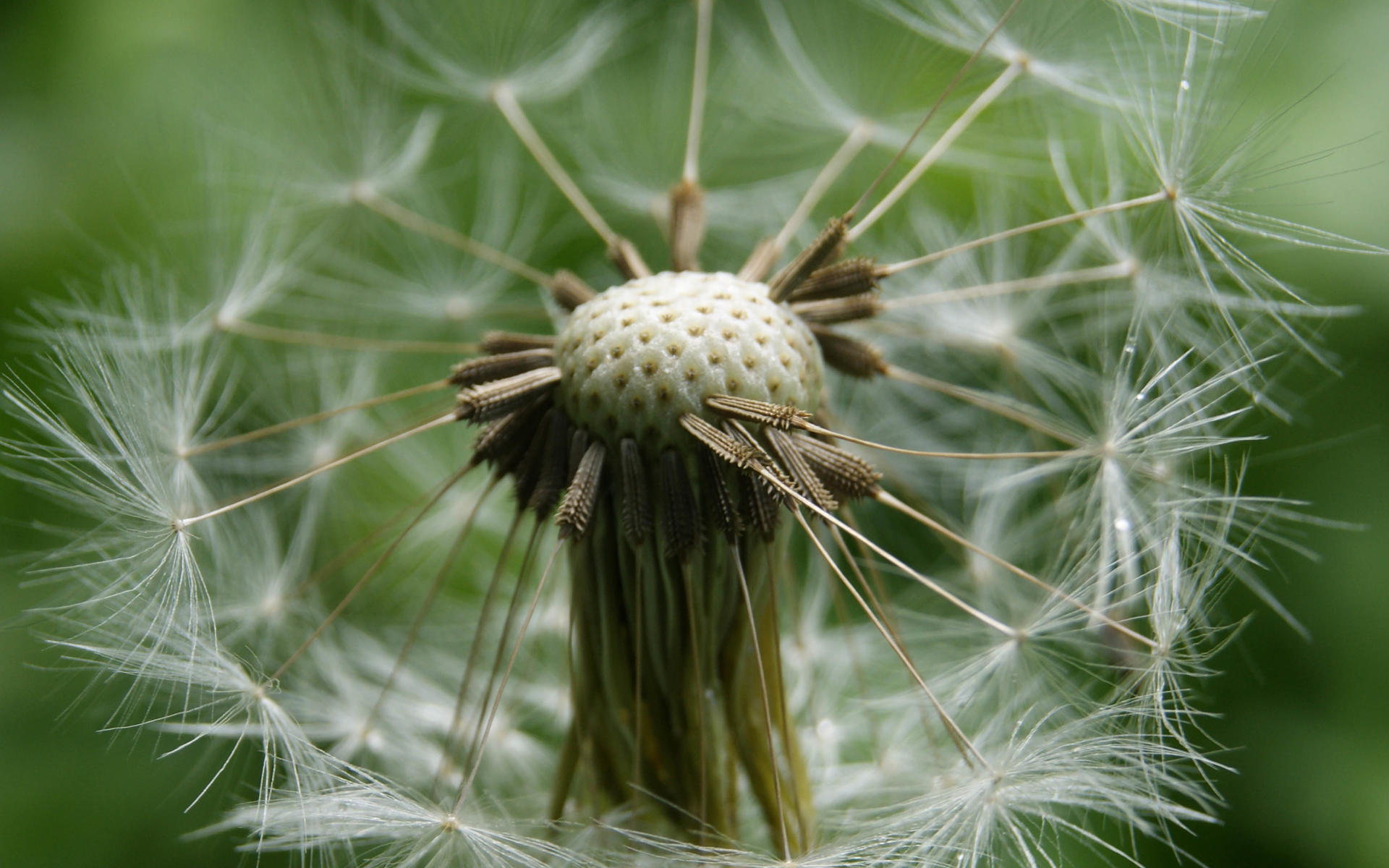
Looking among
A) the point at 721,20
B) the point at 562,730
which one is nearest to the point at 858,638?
the point at 562,730

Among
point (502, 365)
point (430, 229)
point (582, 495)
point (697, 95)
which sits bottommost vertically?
point (582, 495)

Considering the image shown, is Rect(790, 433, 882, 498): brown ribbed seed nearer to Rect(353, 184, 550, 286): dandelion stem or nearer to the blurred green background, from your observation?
Rect(353, 184, 550, 286): dandelion stem

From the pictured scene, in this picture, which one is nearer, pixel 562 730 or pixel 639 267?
pixel 639 267

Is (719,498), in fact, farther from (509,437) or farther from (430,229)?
(430,229)

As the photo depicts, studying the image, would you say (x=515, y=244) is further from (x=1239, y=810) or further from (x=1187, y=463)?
(x=1239, y=810)

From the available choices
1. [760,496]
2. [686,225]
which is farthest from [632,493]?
[686,225]

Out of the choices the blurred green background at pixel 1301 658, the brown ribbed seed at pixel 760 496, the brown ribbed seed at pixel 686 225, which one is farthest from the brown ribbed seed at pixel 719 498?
the blurred green background at pixel 1301 658

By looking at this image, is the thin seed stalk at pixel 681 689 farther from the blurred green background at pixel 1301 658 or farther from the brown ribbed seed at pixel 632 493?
the blurred green background at pixel 1301 658

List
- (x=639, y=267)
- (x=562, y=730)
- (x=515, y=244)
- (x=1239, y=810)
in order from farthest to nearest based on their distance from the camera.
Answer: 1. (x=515, y=244)
2. (x=562, y=730)
3. (x=1239, y=810)
4. (x=639, y=267)
